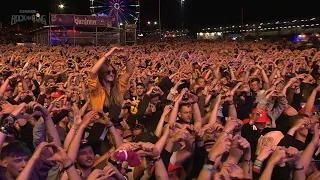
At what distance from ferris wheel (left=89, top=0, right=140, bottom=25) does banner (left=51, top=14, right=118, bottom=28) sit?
314 cm

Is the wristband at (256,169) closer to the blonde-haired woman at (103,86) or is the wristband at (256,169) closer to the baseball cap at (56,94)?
the blonde-haired woman at (103,86)

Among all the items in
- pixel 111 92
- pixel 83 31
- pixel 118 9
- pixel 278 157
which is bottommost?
pixel 278 157

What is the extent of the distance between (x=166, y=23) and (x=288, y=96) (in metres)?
81.7

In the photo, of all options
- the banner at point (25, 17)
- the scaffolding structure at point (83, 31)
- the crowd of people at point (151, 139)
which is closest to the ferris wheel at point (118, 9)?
the scaffolding structure at point (83, 31)

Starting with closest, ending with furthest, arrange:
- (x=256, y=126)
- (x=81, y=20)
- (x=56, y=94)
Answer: (x=256, y=126), (x=56, y=94), (x=81, y=20)

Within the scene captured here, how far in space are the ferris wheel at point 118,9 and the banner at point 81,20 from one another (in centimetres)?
314

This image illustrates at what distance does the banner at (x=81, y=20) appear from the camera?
27984 millimetres

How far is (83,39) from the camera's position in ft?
97.5

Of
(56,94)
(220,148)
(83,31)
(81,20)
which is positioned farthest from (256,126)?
(83,31)

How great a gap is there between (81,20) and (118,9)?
487 cm

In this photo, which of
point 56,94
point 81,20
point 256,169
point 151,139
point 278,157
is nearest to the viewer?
point 278,157

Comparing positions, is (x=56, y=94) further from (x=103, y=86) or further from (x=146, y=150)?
(x=146, y=150)

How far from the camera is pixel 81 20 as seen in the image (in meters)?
28.5

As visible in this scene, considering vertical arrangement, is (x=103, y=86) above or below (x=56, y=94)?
above
